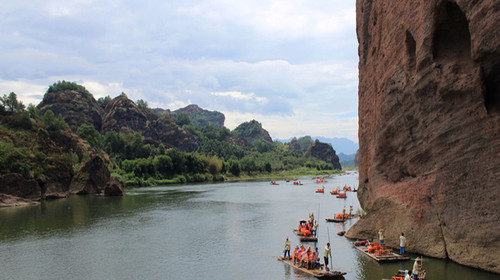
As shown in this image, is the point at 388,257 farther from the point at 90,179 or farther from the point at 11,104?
the point at 11,104

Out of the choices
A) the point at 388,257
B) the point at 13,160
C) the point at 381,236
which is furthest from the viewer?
the point at 13,160

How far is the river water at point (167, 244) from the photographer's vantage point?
109ft

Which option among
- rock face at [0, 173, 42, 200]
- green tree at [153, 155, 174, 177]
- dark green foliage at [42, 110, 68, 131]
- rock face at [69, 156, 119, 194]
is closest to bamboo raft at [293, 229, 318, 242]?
rock face at [0, 173, 42, 200]

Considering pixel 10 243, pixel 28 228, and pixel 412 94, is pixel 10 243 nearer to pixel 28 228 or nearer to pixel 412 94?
pixel 28 228

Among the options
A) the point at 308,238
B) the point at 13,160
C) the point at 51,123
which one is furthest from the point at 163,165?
the point at 308,238

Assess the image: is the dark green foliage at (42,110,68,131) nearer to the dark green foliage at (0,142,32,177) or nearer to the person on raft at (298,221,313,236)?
the dark green foliage at (0,142,32,177)

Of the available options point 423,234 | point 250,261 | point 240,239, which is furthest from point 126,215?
point 423,234

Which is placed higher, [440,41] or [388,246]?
[440,41]

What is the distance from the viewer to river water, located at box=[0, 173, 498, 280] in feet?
109

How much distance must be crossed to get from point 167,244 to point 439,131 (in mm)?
29426

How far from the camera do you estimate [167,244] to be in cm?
4475

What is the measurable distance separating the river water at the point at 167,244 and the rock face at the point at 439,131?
2541 millimetres

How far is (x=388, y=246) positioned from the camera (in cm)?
3594

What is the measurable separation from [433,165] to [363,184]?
62.9ft
